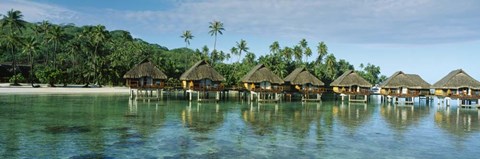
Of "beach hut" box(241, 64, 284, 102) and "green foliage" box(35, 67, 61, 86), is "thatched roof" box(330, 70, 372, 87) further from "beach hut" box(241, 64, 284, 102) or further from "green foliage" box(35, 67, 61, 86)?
"green foliage" box(35, 67, 61, 86)

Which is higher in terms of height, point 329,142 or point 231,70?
point 231,70

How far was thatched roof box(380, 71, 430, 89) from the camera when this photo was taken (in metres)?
45.8

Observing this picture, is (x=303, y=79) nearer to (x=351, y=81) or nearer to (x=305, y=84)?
(x=305, y=84)

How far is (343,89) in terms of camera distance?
160 ft

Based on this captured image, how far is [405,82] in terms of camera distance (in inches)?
1809

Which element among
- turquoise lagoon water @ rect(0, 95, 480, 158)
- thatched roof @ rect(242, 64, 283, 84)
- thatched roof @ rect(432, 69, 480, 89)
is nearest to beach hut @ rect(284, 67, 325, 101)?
thatched roof @ rect(242, 64, 283, 84)

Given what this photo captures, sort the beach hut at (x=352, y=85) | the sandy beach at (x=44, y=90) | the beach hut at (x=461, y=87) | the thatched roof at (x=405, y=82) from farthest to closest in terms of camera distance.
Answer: the sandy beach at (x=44, y=90)
the beach hut at (x=352, y=85)
the thatched roof at (x=405, y=82)
the beach hut at (x=461, y=87)

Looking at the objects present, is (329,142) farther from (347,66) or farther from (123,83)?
(347,66)

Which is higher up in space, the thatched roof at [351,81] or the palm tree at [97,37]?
the palm tree at [97,37]

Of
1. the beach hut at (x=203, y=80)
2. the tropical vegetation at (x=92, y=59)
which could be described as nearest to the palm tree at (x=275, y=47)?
the tropical vegetation at (x=92, y=59)

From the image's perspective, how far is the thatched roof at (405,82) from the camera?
45.8m

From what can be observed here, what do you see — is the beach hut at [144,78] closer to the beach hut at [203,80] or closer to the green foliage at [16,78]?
the beach hut at [203,80]

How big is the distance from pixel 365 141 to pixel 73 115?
60.7ft

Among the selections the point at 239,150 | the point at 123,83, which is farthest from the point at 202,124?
the point at 123,83
